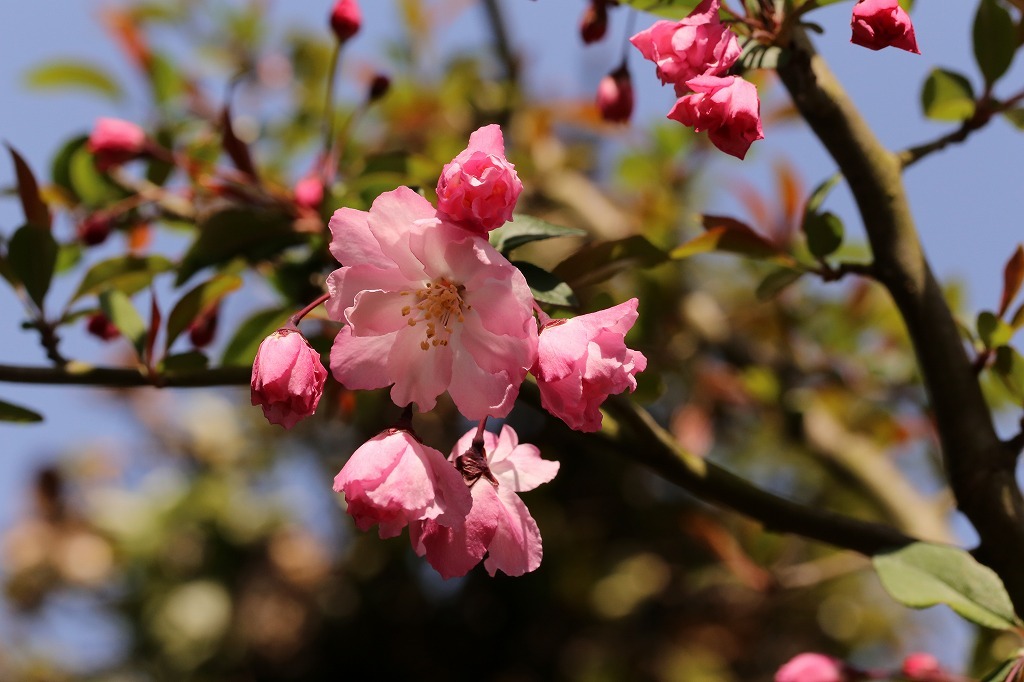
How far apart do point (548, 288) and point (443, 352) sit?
9 centimetres

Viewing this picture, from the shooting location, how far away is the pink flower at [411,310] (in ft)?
1.82

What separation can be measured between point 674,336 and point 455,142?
1.99 ft

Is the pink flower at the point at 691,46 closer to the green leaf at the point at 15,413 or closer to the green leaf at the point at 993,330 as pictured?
the green leaf at the point at 993,330

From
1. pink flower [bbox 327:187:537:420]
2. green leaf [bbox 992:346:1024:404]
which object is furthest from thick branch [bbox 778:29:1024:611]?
pink flower [bbox 327:187:537:420]

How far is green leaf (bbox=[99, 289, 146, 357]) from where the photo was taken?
0.89m

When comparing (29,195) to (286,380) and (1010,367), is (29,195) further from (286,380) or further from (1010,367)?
(1010,367)

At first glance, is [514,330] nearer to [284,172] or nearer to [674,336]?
[674,336]

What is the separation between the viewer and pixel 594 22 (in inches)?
37.4

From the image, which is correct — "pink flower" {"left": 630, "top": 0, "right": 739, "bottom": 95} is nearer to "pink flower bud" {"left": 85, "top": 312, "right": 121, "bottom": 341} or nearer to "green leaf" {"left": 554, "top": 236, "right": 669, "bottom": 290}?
"green leaf" {"left": 554, "top": 236, "right": 669, "bottom": 290}

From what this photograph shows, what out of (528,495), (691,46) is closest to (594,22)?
(691,46)

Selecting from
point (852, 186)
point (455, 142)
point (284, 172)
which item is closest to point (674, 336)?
point (455, 142)

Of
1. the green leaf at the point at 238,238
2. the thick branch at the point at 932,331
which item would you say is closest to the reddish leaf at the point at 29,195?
the green leaf at the point at 238,238

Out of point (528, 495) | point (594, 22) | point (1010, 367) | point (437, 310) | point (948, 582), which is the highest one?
point (594, 22)

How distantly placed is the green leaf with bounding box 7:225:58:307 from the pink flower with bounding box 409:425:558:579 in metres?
0.49
